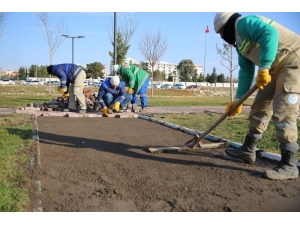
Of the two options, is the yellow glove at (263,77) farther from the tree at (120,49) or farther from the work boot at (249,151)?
the tree at (120,49)

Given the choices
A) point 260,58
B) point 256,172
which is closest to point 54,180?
point 256,172

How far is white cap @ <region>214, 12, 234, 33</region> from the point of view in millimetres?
3479

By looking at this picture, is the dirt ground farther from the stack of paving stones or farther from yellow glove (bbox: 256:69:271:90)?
the stack of paving stones

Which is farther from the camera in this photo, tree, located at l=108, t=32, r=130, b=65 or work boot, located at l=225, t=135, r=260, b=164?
tree, located at l=108, t=32, r=130, b=65

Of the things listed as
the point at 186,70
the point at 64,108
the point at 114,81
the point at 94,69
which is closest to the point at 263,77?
the point at 114,81

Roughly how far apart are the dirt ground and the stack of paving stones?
14.8ft

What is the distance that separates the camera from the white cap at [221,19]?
3479 mm

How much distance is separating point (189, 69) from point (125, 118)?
67.9 metres

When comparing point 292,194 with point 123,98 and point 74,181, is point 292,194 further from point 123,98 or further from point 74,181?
point 123,98

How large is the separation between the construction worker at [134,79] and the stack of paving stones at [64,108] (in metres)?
0.77

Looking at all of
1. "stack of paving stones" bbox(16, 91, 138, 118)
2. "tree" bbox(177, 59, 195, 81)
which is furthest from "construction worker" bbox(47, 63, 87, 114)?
"tree" bbox(177, 59, 195, 81)

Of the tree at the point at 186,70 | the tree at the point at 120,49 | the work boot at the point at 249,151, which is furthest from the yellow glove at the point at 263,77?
the tree at the point at 186,70

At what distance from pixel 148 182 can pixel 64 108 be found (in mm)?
7878

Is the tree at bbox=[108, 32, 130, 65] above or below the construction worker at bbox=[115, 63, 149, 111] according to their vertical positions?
above
